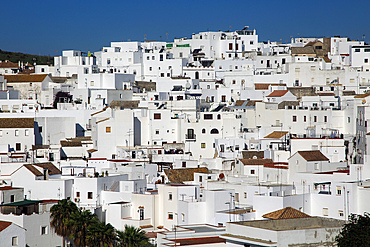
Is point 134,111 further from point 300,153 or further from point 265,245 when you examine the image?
point 265,245

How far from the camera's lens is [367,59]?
5684 centimetres

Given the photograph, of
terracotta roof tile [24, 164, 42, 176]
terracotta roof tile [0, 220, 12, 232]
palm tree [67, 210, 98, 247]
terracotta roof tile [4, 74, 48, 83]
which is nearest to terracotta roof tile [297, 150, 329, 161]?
palm tree [67, 210, 98, 247]

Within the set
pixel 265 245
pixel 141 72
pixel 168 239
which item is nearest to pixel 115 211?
pixel 168 239

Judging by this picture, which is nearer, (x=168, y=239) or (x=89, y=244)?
(x=168, y=239)

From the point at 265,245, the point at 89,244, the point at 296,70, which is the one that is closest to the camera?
the point at 265,245

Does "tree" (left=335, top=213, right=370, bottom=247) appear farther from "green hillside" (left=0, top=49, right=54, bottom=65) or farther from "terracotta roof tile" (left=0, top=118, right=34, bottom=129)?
"green hillside" (left=0, top=49, right=54, bottom=65)

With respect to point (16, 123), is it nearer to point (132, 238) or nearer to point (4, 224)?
point (4, 224)

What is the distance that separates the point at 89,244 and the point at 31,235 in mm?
2826

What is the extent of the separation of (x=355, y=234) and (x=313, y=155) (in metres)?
11.5

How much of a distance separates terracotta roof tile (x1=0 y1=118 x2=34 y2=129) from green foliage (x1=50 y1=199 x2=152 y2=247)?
13.8 m

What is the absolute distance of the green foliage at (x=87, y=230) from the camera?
89.6 ft

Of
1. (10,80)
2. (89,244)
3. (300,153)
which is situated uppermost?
(10,80)

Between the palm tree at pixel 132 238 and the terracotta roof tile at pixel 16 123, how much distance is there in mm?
17639

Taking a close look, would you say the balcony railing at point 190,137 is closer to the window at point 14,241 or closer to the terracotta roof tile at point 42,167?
the terracotta roof tile at point 42,167
